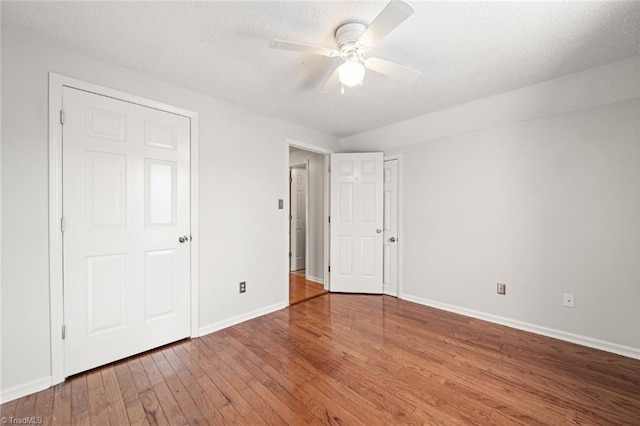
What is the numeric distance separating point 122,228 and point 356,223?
272cm

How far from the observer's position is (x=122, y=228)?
6.86ft

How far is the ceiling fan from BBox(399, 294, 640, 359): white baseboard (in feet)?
8.60

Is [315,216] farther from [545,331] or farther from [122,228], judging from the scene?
[545,331]

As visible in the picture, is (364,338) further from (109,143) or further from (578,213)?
(109,143)

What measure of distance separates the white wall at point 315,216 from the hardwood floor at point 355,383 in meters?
1.89

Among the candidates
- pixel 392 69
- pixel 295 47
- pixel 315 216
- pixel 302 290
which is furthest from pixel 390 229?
pixel 295 47

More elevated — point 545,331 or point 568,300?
point 568,300

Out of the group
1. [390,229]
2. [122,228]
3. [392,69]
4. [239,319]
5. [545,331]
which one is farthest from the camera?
[390,229]

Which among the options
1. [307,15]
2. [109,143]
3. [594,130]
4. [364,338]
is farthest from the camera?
[364,338]

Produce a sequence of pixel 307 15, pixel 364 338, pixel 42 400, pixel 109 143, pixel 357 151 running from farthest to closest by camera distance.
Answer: pixel 357 151 < pixel 364 338 < pixel 109 143 < pixel 42 400 < pixel 307 15

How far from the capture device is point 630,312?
6.98 feet

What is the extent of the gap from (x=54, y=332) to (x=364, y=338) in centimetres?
235

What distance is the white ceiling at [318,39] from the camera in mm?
1488

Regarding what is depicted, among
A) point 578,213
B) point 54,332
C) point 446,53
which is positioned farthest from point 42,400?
point 578,213
